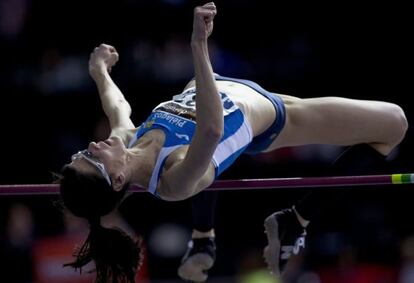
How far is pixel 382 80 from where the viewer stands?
9414 mm

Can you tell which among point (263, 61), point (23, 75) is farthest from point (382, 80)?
point (23, 75)

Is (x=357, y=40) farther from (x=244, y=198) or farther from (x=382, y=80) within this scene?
(x=244, y=198)

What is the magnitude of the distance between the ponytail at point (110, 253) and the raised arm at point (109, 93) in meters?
0.66

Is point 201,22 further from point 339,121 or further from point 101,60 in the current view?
point 101,60

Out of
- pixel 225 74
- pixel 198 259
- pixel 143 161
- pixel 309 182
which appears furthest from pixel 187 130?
pixel 225 74

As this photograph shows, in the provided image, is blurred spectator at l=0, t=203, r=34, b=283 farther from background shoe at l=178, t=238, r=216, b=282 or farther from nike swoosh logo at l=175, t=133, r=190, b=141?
nike swoosh logo at l=175, t=133, r=190, b=141

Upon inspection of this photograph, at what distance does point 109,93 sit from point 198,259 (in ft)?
3.50

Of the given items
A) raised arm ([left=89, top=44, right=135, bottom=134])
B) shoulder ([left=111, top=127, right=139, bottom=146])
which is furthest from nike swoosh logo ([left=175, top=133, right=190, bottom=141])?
raised arm ([left=89, top=44, right=135, bottom=134])

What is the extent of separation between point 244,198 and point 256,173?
27 cm

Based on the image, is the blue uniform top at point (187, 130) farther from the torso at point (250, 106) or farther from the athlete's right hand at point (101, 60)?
the athlete's right hand at point (101, 60)

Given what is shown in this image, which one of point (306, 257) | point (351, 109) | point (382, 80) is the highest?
point (351, 109)

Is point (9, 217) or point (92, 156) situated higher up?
point (92, 156)

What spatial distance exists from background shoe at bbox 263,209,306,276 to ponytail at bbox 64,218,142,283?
2.96ft

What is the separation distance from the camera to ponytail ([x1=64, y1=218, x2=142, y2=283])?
5289 mm
